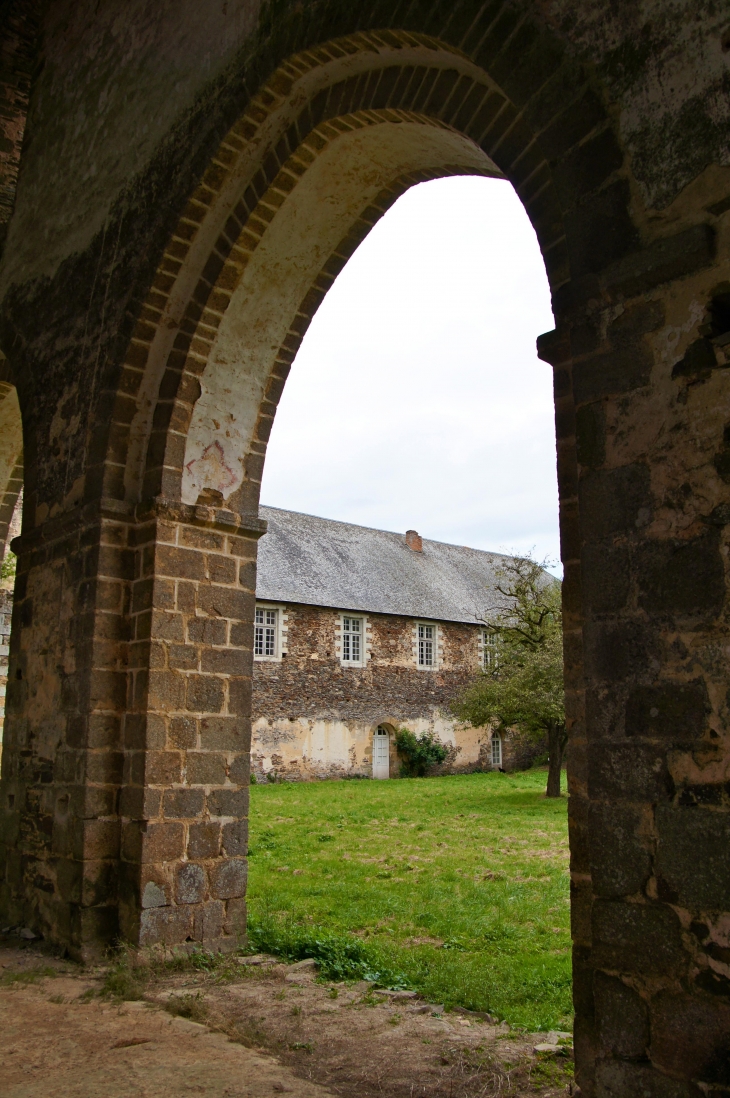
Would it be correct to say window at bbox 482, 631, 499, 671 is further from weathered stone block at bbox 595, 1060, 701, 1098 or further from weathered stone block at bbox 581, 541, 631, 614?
weathered stone block at bbox 595, 1060, 701, 1098

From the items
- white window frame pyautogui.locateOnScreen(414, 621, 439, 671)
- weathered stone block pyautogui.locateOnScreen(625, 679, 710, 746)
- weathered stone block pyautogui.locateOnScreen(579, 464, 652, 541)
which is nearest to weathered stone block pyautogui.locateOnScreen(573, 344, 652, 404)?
weathered stone block pyautogui.locateOnScreen(579, 464, 652, 541)

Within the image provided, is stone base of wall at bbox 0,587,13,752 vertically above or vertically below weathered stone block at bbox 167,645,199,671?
above

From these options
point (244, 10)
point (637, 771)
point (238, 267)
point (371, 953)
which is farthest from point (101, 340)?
point (637, 771)

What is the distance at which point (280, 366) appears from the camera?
6.04 metres

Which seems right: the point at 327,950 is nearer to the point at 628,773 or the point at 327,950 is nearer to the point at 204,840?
the point at 204,840

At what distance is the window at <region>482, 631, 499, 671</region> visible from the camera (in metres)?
20.6

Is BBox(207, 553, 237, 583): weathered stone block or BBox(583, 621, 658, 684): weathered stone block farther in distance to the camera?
BBox(207, 553, 237, 583): weathered stone block

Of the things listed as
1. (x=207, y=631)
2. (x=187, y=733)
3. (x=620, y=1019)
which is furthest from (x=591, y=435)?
(x=187, y=733)

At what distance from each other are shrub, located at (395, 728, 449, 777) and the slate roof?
11.7ft

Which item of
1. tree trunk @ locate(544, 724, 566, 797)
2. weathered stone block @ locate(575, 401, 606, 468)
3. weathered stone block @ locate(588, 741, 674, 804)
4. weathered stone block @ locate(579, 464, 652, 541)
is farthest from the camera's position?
tree trunk @ locate(544, 724, 566, 797)

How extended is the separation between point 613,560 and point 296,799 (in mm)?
14988

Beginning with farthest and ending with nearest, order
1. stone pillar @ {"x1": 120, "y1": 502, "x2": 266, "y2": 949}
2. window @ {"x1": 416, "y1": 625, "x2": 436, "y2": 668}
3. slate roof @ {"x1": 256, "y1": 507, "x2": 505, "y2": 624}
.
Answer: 1. window @ {"x1": 416, "y1": 625, "x2": 436, "y2": 668}
2. slate roof @ {"x1": 256, "y1": 507, "x2": 505, "y2": 624}
3. stone pillar @ {"x1": 120, "y1": 502, "x2": 266, "y2": 949}

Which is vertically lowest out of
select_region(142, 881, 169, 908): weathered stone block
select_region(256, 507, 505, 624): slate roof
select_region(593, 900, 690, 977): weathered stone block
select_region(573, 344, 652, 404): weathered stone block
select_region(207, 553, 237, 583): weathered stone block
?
select_region(142, 881, 169, 908): weathered stone block

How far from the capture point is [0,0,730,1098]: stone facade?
8.55 ft
